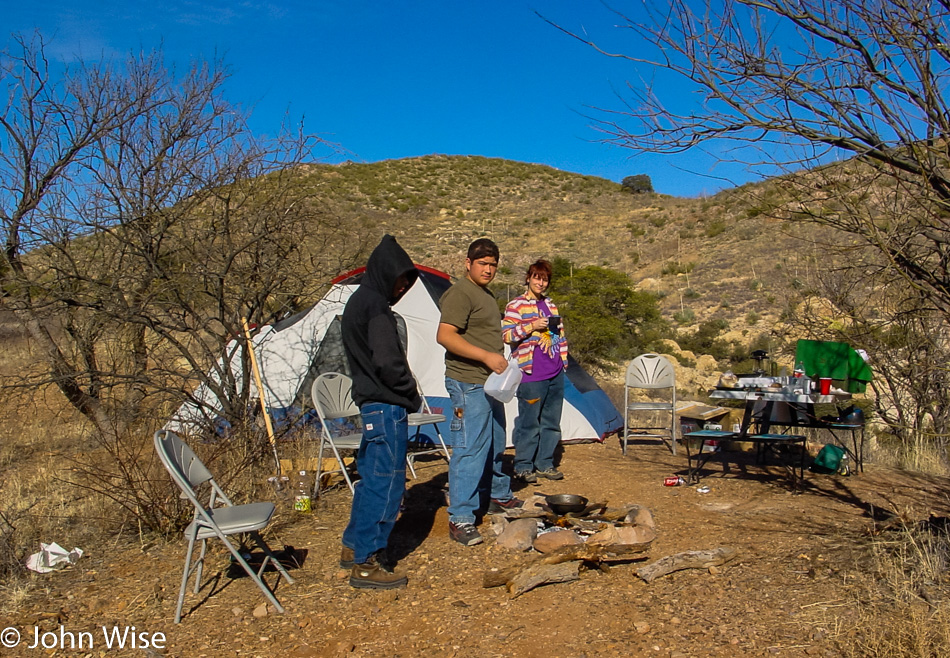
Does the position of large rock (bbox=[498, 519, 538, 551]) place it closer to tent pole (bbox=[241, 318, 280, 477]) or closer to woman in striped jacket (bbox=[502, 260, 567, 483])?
woman in striped jacket (bbox=[502, 260, 567, 483])

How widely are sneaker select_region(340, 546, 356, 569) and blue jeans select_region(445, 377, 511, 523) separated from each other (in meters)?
0.77

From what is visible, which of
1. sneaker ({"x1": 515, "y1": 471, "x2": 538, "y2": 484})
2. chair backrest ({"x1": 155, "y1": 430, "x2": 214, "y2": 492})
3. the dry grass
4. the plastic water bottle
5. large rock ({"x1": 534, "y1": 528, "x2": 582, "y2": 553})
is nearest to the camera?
the dry grass

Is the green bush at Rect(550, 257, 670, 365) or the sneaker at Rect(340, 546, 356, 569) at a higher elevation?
the green bush at Rect(550, 257, 670, 365)

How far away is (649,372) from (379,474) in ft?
15.3

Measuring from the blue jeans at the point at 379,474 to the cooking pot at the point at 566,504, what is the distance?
1.47m

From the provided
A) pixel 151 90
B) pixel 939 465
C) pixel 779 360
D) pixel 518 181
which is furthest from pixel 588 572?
pixel 518 181

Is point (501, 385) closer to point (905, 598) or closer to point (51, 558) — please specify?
point (905, 598)

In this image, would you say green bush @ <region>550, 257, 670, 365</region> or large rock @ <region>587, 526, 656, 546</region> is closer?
large rock @ <region>587, 526, 656, 546</region>

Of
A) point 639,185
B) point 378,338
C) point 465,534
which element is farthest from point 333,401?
point 639,185

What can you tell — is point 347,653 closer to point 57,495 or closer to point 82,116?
point 57,495

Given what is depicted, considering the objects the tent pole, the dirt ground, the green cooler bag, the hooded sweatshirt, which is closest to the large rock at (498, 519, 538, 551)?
the dirt ground

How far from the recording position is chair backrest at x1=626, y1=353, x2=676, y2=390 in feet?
25.5

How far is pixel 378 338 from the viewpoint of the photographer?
378cm

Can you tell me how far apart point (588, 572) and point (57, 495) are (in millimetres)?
4283
